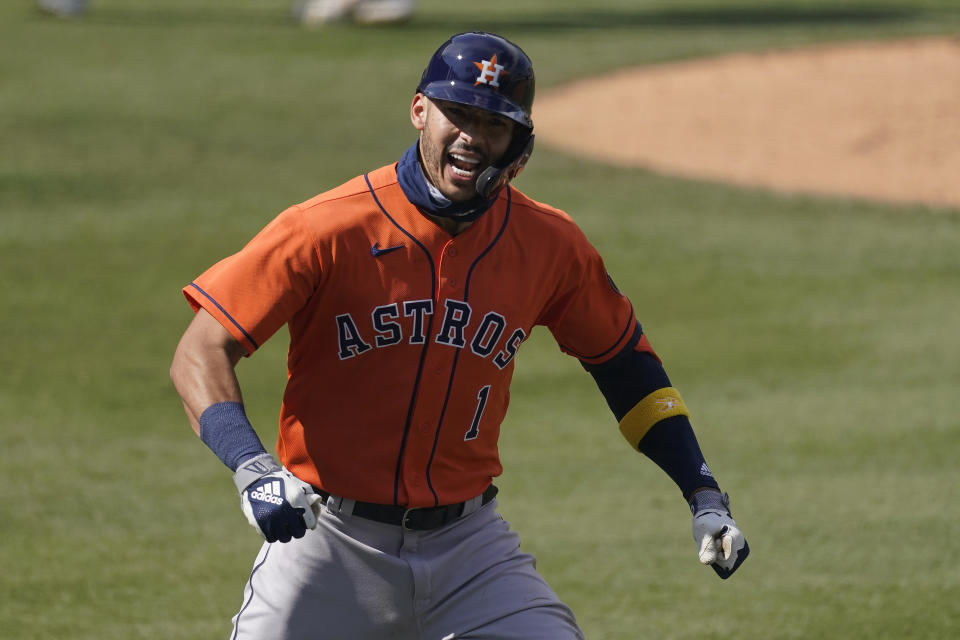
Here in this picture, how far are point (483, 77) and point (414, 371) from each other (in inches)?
33.7

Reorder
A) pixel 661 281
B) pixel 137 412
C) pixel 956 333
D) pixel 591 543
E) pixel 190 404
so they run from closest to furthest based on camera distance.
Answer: pixel 190 404, pixel 591 543, pixel 137 412, pixel 956 333, pixel 661 281

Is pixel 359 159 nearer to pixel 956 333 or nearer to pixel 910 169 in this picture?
pixel 910 169

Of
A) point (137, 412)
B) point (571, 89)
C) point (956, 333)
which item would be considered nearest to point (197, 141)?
point (571, 89)

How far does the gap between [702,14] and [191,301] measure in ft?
90.2

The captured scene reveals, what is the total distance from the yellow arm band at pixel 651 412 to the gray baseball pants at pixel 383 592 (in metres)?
0.62

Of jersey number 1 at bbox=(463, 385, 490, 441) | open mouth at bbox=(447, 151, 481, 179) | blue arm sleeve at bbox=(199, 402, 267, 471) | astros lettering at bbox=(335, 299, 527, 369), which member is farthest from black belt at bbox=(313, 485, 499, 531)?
open mouth at bbox=(447, 151, 481, 179)

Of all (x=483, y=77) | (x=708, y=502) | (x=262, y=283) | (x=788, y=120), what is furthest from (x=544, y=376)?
(x=788, y=120)

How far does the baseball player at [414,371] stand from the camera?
Answer: 4.03m

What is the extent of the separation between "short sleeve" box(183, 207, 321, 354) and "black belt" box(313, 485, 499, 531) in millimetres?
586

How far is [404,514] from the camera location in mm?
4133

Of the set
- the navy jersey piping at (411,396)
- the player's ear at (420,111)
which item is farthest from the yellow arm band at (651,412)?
the player's ear at (420,111)

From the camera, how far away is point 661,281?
512 inches

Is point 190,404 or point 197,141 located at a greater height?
point 190,404

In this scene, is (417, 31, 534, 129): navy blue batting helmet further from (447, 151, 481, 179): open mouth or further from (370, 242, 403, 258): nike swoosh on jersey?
(370, 242, 403, 258): nike swoosh on jersey
